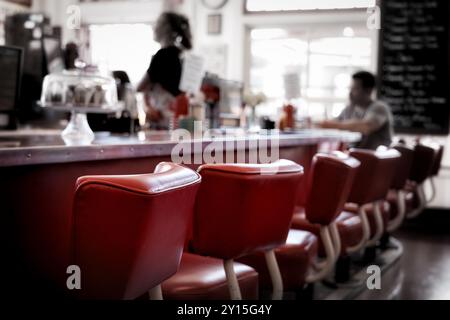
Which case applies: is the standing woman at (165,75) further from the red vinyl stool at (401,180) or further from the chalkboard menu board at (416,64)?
the chalkboard menu board at (416,64)

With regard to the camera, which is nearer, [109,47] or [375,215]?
[375,215]

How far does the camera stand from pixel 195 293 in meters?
1.48

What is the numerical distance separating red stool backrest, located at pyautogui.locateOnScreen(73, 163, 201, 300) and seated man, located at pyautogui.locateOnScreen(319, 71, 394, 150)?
3324 millimetres

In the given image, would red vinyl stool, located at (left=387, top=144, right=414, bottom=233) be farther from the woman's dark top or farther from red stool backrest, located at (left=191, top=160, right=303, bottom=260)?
red stool backrest, located at (left=191, top=160, right=303, bottom=260)

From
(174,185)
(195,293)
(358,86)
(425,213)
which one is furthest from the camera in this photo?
(425,213)

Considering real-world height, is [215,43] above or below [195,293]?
above

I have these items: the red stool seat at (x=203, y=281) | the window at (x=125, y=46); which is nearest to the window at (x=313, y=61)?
the window at (x=125, y=46)

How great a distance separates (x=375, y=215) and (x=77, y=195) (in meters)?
2.55

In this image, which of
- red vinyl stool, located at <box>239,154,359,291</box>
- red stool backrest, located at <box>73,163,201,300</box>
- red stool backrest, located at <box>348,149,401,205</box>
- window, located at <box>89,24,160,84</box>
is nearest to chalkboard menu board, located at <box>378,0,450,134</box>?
window, located at <box>89,24,160,84</box>

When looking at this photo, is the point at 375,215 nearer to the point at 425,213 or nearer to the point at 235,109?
the point at 235,109

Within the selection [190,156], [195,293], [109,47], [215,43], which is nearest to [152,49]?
[109,47]

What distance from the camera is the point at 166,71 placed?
10.7 ft

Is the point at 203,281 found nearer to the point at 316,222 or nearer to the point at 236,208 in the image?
the point at 236,208

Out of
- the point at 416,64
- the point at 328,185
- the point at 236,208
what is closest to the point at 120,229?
the point at 236,208
